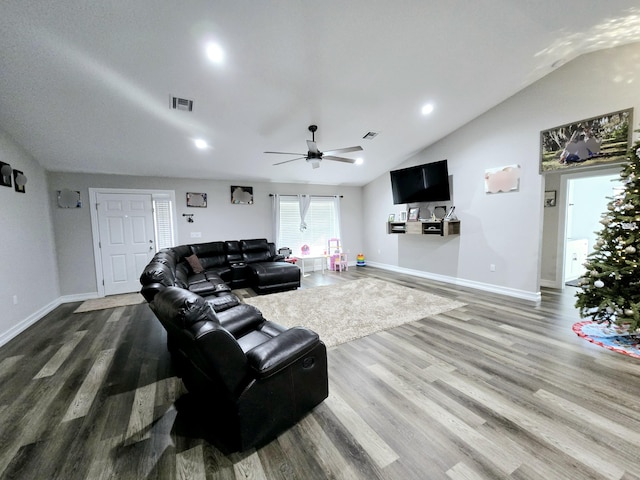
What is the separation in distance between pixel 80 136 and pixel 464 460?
5745mm

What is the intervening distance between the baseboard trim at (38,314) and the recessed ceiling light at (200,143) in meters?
3.54

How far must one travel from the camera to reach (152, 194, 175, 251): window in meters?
5.65

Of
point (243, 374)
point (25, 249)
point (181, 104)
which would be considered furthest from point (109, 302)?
point (243, 374)

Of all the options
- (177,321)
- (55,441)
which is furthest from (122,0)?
(55,441)

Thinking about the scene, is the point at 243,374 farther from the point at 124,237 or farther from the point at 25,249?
the point at 124,237

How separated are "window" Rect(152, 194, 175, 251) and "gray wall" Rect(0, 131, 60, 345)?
1.65 meters

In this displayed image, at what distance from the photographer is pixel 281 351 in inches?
65.3

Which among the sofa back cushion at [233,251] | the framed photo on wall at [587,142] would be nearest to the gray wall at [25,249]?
the sofa back cushion at [233,251]

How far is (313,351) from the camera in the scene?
1.83 meters

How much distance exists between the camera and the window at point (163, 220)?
5.65 metres

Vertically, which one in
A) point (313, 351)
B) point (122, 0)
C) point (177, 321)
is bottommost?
point (313, 351)

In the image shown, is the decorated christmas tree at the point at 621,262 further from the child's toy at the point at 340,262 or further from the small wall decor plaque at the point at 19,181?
the small wall decor plaque at the point at 19,181

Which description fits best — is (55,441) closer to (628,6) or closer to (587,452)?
(587,452)

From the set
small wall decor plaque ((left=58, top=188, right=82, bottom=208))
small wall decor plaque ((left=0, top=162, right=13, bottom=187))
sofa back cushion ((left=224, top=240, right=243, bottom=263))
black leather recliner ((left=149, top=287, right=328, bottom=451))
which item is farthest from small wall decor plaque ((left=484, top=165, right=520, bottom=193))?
small wall decor plaque ((left=58, top=188, right=82, bottom=208))
